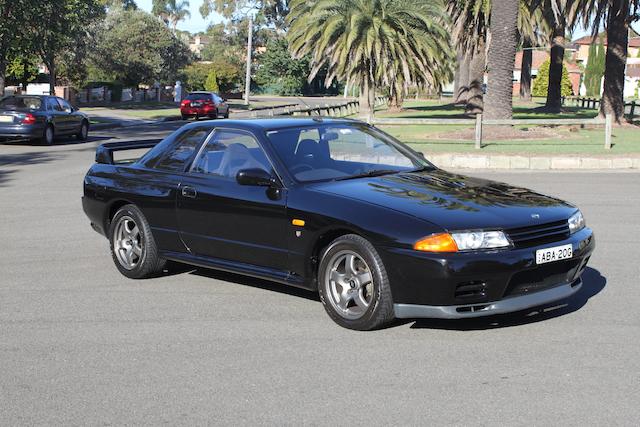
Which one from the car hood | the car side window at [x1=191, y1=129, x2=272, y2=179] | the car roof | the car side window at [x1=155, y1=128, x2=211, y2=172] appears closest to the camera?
the car hood

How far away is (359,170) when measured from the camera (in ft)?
23.7

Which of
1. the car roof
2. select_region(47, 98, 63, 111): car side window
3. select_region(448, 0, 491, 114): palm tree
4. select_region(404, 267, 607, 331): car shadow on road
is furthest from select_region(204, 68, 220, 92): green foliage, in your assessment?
select_region(404, 267, 607, 331): car shadow on road

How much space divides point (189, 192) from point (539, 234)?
2947mm

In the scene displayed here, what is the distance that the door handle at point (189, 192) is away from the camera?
24.6ft

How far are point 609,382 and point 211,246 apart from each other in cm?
347

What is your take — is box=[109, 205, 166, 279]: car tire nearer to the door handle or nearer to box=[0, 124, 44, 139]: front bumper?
the door handle

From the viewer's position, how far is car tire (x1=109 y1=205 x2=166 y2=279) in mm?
7988

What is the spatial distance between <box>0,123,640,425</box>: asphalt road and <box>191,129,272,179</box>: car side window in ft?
3.38

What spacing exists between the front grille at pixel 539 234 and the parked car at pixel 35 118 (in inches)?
860

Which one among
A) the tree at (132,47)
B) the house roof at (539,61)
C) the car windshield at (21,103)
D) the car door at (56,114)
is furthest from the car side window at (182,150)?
the house roof at (539,61)

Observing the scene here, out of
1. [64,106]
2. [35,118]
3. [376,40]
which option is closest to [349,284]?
[35,118]

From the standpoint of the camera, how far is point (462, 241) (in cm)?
585

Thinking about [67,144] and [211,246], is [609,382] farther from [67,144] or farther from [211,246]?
[67,144]

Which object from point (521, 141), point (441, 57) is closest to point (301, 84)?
point (441, 57)
